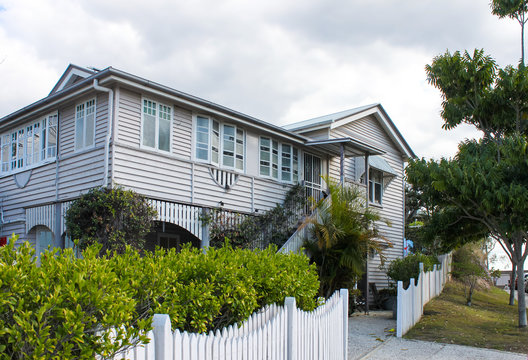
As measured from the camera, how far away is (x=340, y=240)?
47.5 ft

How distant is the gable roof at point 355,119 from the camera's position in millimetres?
18688

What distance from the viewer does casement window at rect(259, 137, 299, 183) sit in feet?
53.6

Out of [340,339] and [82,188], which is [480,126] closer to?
[340,339]

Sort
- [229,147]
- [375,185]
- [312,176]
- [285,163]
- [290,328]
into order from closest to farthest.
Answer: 1. [290,328]
2. [229,147]
3. [285,163]
4. [312,176]
5. [375,185]

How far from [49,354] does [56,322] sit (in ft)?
0.87

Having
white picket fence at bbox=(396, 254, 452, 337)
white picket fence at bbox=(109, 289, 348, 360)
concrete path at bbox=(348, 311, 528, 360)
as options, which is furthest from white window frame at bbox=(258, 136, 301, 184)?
white picket fence at bbox=(109, 289, 348, 360)

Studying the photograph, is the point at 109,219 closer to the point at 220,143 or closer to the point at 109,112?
the point at 109,112

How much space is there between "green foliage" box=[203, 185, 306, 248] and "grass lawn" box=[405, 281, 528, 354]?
4.83m

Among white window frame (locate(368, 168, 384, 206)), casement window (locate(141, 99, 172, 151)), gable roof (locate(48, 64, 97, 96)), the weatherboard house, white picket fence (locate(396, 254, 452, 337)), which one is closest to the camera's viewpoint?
white picket fence (locate(396, 254, 452, 337))

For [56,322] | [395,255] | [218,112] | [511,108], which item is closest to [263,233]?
[218,112]

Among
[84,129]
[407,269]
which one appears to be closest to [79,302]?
[84,129]

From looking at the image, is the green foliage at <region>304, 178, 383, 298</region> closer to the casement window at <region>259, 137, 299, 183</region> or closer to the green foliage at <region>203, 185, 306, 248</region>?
the green foliage at <region>203, 185, 306, 248</region>

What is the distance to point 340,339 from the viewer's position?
26.5 ft

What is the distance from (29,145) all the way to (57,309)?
1380 centimetres
